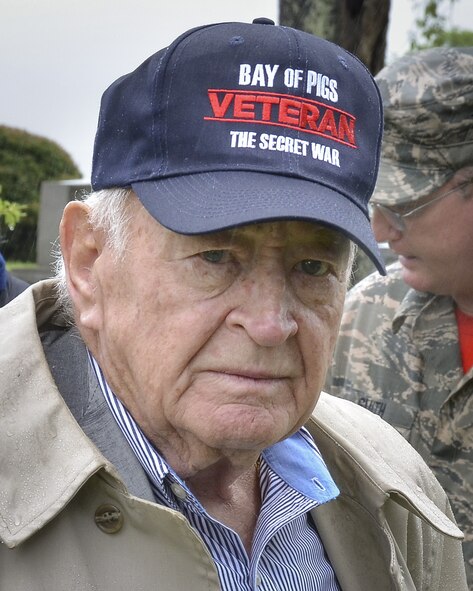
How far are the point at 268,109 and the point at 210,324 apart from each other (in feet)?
1.49

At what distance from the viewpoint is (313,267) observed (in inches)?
86.7

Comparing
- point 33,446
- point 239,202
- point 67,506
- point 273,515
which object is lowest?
point 273,515

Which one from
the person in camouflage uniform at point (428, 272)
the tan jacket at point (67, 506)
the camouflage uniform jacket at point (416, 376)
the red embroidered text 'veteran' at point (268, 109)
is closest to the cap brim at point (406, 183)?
the person in camouflage uniform at point (428, 272)

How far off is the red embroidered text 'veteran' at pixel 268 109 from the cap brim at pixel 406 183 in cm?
188

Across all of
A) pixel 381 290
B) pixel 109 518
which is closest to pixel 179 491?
pixel 109 518

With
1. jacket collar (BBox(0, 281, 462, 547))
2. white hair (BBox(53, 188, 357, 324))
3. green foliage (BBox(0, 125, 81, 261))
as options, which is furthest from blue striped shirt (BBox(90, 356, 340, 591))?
green foliage (BBox(0, 125, 81, 261))

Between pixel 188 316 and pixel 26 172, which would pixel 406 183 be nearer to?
pixel 188 316

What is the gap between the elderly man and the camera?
1954 millimetres

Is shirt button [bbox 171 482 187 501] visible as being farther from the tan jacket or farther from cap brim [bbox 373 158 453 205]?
cap brim [bbox 373 158 453 205]

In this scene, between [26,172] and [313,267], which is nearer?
[313,267]

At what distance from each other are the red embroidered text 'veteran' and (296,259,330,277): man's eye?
0.91ft

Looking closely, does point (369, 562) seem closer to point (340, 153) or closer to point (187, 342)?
point (187, 342)

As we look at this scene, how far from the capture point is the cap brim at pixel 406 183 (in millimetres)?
3934

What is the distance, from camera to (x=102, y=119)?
2205 millimetres
